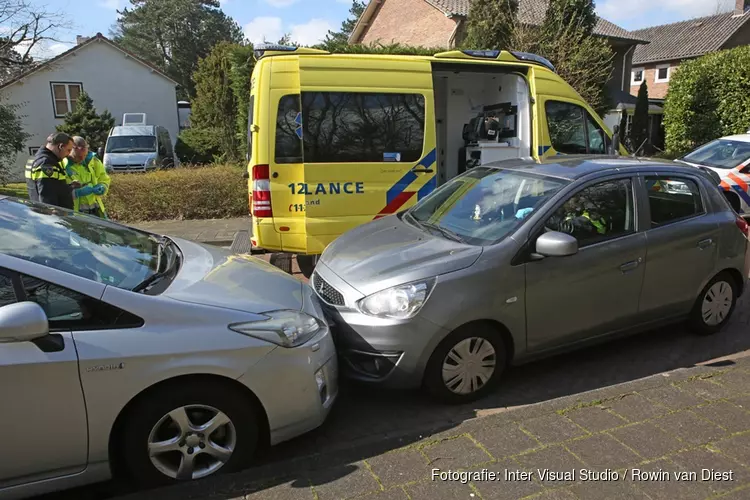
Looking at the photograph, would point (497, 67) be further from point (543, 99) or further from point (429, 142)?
point (429, 142)

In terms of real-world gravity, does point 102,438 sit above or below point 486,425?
above

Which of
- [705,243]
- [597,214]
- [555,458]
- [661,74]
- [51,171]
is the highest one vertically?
[661,74]

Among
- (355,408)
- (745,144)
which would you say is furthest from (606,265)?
(745,144)

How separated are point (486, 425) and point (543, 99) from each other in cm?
511

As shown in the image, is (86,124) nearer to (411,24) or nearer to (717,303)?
(411,24)

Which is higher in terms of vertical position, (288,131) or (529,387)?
(288,131)

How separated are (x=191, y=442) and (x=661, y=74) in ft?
135

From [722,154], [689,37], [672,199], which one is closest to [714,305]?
[672,199]

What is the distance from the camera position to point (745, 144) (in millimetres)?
10289

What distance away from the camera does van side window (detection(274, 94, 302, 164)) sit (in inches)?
226

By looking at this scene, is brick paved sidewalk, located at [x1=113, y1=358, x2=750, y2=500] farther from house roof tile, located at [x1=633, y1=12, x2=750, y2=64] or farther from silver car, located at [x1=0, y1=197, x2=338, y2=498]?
house roof tile, located at [x1=633, y1=12, x2=750, y2=64]

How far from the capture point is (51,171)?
219 inches

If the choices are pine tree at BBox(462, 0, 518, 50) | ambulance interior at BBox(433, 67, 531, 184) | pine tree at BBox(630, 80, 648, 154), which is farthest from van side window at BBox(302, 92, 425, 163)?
pine tree at BBox(630, 80, 648, 154)

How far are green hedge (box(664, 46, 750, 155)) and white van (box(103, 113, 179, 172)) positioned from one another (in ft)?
59.7
